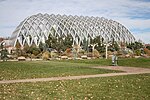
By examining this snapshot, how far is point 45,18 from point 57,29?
8.25 m

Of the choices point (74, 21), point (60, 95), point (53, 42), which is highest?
point (74, 21)

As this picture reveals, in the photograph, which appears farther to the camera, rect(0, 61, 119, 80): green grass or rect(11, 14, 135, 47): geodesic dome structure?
rect(11, 14, 135, 47): geodesic dome structure

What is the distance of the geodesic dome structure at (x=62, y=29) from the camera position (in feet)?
347

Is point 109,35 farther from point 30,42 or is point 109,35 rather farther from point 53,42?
point 53,42

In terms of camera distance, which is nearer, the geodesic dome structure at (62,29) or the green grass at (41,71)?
the green grass at (41,71)

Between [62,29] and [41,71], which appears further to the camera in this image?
[62,29]

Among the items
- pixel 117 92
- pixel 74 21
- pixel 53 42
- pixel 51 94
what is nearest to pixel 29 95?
pixel 51 94

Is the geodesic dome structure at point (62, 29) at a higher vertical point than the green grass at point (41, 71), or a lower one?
higher

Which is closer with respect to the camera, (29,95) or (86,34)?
(29,95)

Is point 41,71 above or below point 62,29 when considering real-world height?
below

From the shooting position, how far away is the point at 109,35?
411 ft

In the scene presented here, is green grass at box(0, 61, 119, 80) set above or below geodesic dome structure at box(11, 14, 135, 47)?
below

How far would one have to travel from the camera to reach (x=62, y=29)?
109938 millimetres

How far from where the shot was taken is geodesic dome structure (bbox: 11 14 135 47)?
105688 millimetres
